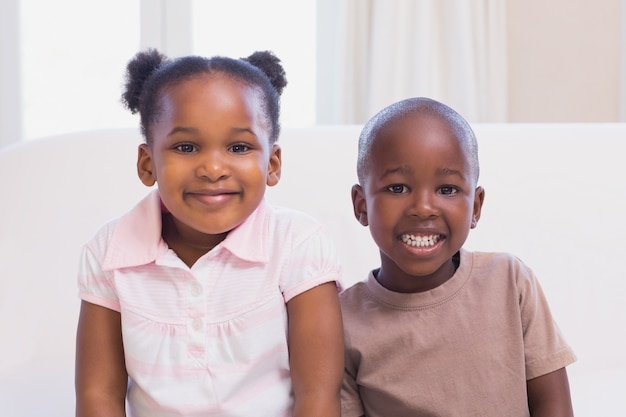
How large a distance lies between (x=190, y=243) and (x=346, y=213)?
0.58m

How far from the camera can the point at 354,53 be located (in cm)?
274

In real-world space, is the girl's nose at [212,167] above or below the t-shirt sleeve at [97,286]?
above

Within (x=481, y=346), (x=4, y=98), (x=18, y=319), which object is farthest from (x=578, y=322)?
(x=4, y=98)

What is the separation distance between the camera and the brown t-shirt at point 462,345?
3.98 feet

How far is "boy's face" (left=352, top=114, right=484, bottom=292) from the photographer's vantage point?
118cm

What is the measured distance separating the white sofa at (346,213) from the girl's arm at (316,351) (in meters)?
0.55

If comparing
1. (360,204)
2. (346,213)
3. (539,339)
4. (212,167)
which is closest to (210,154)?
(212,167)

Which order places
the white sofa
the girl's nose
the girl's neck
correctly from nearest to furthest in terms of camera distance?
the girl's nose → the girl's neck → the white sofa

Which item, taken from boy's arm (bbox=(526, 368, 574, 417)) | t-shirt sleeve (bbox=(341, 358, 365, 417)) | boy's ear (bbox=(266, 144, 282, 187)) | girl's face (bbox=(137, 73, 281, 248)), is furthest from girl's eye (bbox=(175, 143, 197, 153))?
boy's arm (bbox=(526, 368, 574, 417))

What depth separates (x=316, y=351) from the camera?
119 cm

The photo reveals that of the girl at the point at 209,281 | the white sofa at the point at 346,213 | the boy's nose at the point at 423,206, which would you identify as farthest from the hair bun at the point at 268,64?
the white sofa at the point at 346,213

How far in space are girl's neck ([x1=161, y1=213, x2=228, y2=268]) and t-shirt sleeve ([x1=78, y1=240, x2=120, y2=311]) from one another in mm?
98

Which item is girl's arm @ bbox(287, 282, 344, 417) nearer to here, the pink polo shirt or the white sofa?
the pink polo shirt

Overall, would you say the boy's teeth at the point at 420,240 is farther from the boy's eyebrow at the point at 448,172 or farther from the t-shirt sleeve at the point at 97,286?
the t-shirt sleeve at the point at 97,286
